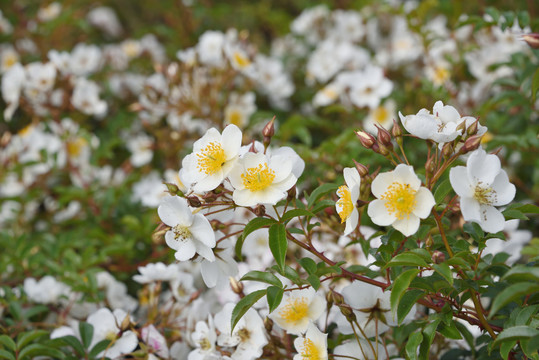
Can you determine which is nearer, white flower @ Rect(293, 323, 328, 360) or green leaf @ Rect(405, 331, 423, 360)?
green leaf @ Rect(405, 331, 423, 360)

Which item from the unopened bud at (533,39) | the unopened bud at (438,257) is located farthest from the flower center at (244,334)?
the unopened bud at (533,39)

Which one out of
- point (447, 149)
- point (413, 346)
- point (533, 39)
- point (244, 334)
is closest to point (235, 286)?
point (244, 334)

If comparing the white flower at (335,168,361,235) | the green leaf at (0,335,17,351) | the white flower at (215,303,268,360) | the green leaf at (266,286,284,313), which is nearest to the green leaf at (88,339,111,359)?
the green leaf at (0,335,17,351)

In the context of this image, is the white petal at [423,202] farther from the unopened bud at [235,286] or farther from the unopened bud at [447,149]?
the unopened bud at [235,286]

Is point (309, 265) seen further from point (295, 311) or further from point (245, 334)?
point (245, 334)

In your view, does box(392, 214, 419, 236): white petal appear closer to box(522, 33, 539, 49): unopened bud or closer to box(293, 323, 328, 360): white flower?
box(293, 323, 328, 360): white flower

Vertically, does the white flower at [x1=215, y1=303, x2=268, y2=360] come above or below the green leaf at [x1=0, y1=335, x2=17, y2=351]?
below
